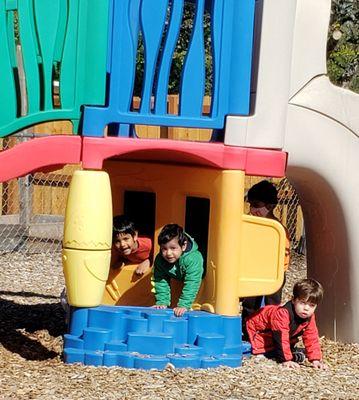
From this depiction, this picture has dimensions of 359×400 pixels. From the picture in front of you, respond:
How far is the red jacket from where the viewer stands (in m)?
6.03

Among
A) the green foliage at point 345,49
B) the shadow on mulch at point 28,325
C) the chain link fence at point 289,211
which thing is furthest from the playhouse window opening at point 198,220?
the chain link fence at point 289,211

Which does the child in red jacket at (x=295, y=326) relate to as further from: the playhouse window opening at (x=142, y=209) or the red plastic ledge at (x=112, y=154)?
the playhouse window opening at (x=142, y=209)

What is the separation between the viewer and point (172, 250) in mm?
6066

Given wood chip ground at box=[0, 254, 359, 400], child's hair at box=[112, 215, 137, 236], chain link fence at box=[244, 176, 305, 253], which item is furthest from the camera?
chain link fence at box=[244, 176, 305, 253]

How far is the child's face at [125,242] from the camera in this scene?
21.5 ft

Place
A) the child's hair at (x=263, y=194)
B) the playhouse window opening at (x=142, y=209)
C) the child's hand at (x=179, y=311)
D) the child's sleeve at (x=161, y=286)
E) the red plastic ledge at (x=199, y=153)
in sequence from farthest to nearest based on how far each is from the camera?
the playhouse window opening at (x=142, y=209), the child's hair at (x=263, y=194), the child's sleeve at (x=161, y=286), the child's hand at (x=179, y=311), the red plastic ledge at (x=199, y=153)

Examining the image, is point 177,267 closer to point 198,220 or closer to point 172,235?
point 172,235

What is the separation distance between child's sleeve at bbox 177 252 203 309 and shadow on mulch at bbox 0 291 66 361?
906 mm

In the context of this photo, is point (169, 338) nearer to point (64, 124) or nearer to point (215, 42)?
point (215, 42)

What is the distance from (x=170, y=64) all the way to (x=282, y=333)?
5.92ft

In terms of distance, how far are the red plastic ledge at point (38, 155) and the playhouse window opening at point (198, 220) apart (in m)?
1.30

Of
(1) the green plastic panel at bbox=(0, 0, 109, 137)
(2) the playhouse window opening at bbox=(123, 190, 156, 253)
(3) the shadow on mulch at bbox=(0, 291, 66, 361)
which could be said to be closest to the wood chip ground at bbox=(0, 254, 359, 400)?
(3) the shadow on mulch at bbox=(0, 291, 66, 361)

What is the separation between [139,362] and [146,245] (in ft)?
4.51

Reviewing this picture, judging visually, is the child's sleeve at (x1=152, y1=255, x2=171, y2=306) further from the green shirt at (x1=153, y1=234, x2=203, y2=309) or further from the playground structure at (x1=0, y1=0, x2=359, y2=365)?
the playground structure at (x1=0, y1=0, x2=359, y2=365)
